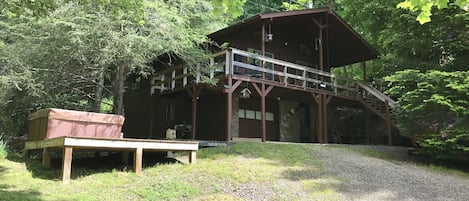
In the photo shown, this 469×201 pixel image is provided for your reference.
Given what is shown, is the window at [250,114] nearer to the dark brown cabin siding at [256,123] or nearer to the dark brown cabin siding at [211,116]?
the dark brown cabin siding at [256,123]

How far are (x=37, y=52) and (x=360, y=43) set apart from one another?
562 inches

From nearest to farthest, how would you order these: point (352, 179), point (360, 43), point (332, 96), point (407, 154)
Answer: point (352, 179)
point (407, 154)
point (332, 96)
point (360, 43)

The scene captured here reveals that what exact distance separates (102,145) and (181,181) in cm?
182

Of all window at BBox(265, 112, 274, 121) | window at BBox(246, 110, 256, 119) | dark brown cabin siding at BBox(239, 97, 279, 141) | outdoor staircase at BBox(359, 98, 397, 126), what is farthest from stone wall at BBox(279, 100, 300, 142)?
outdoor staircase at BBox(359, 98, 397, 126)

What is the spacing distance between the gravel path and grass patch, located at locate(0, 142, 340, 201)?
54cm

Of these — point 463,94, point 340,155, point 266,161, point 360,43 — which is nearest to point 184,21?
point 266,161

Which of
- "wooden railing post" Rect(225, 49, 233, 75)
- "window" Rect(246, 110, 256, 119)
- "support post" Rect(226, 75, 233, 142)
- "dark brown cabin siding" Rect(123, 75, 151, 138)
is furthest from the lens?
"dark brown cabin siding" Rect(123, 75, 151, 138)

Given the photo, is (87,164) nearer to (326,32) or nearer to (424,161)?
(424,161)

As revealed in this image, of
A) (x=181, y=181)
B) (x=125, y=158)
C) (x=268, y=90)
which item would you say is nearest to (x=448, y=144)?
(x=268, y=90)

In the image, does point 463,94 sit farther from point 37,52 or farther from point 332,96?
point 37,52

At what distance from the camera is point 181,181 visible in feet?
28.2

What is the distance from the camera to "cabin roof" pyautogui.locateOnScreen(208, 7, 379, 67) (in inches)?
613

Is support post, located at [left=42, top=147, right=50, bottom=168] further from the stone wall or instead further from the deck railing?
the stone wall

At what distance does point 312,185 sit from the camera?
8859mm
